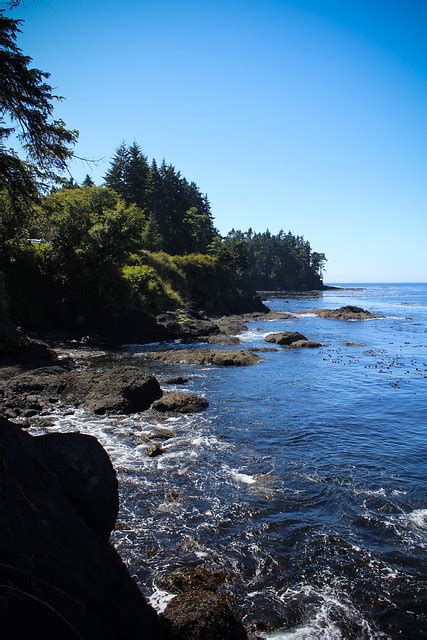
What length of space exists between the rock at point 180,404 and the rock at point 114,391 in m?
0.64

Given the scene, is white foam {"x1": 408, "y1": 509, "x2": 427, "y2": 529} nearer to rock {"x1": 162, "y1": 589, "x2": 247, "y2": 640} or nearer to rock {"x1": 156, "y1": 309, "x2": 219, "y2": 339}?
rock {"x1": 162, "y1": 589, "x2": 247, "y2": 640}

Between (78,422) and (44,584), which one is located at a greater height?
(44,584)

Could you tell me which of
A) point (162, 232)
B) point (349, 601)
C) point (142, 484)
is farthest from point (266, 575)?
point (162, 232)

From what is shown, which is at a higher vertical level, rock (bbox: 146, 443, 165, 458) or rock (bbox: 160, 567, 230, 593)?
rock (bbox: 146, 443, 165, 458)

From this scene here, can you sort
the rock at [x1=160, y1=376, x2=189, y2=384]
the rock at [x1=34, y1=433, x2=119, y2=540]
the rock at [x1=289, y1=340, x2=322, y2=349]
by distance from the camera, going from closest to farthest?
1. the rock at [x1=34, y1=433, x2=119, y2=540]
2. the rock at [x1=160, y1=376, x2=189, y2=384]
3. the rock at [x1=289, y1=340, x2=322, y2=349]

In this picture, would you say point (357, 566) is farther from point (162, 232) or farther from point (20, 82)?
point (162, 232)

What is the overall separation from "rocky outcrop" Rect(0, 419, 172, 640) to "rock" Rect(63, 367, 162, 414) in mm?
11044

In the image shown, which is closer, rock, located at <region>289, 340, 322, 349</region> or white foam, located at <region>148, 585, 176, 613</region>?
white foam, located at <region>148, 585, 176, 613</region>

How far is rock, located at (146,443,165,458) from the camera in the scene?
13102mm

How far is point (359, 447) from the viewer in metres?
14.5

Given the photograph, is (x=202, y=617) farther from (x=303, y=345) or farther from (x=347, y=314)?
(x=347, y=314)

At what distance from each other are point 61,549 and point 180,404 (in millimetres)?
13340

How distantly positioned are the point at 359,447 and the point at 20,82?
49.2 feet

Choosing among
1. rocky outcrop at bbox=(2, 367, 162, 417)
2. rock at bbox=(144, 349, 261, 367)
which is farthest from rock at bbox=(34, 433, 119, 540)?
rock at bbox=(144, 349, 261, 367)
